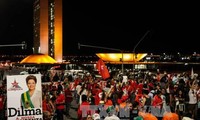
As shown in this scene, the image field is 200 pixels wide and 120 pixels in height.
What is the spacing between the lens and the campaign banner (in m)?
7.20

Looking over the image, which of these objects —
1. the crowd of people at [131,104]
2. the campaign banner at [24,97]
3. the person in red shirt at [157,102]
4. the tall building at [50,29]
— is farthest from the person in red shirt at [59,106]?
the tall building at [50,29]

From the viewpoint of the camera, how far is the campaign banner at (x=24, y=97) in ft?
23.6

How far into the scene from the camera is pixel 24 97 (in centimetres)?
729

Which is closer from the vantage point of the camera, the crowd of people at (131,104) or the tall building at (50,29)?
the crowd of people at (131,104)

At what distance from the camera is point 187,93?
1497 cm

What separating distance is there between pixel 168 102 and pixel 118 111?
3.58 meters

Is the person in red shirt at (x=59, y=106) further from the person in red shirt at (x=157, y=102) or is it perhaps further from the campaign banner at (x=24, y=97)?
the campaign banner at (x=24, y=97)

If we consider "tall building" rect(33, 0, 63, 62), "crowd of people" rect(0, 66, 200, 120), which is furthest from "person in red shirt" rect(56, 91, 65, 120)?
"tall building" rect(33, 0, 63, 62)

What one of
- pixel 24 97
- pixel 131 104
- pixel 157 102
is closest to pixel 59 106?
pixel 131 104

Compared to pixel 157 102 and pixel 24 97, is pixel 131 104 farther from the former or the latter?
pixel 24 97

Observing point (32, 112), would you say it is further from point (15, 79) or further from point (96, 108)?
point (96, 108)

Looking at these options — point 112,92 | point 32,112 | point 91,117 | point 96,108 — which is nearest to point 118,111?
point 96,108

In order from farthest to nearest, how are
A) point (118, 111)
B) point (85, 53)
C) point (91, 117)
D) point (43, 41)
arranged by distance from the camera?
point (85, 53)
point (43, 41)
point (118, 111)
point (91, 117)

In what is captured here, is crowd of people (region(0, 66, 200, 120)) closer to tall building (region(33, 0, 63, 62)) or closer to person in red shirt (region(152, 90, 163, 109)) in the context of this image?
person in red shirt (region(152, 90, 163, 109))
